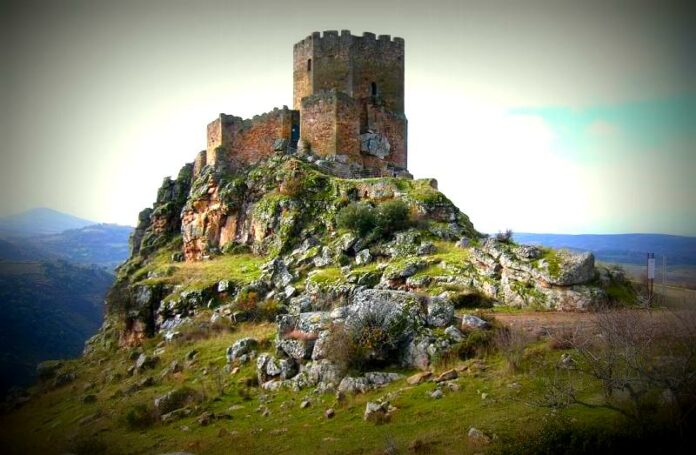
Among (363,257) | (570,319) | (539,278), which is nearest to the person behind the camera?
(570,319)

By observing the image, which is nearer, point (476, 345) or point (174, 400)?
point (476, 345)

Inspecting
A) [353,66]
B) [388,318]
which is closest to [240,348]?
[388,318]

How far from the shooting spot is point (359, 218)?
26.9 meters

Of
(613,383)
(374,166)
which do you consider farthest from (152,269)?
(613,383)

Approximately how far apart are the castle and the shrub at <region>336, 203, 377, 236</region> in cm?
615

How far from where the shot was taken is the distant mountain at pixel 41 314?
4062 centimetres

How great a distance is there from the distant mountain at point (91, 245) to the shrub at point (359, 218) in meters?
120

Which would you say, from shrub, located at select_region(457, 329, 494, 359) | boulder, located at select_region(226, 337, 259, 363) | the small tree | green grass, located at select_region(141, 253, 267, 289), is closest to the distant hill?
green grass, located at select_region(141, 253, 267, 289)

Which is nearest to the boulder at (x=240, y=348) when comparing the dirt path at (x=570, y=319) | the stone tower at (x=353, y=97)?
the dirt path at (x=570, y=319)

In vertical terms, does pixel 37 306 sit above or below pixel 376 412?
below

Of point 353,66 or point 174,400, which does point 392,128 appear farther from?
point 174,400

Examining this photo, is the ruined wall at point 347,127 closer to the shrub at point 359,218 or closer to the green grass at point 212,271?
the shrub at point 359,218

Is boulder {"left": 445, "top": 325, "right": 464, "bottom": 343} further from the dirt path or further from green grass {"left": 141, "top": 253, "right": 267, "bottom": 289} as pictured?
green grass {"left": 141, "top": 253, "right": 267, "bottom": 289}

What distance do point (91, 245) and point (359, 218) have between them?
154 meters
